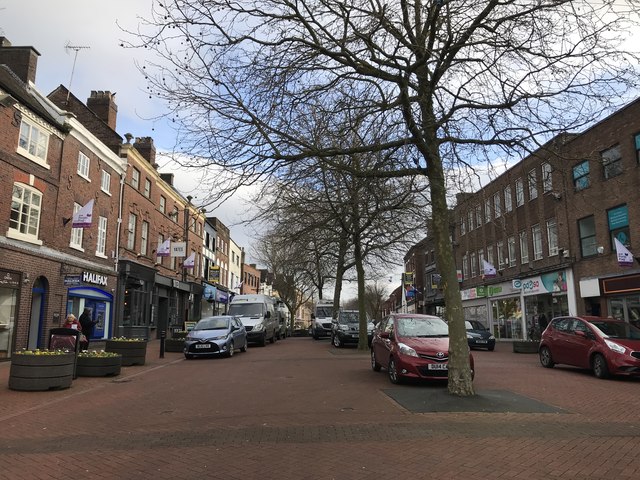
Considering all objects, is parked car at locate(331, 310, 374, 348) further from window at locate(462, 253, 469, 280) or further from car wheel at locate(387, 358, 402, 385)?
window at locate(462, 253, 469, 280)

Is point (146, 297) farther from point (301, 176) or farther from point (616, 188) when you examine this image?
point (616, 188)

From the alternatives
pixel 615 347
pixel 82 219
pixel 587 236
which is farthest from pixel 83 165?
pixel 587 236

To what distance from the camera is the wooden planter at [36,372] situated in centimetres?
1005

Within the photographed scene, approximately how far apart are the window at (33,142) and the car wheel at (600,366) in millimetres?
18175

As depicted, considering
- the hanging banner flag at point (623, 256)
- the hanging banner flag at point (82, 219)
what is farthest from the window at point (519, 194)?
the hanging banner flag at point (82, 219)

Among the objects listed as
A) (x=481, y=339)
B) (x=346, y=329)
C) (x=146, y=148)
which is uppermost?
(x=146, y=148)

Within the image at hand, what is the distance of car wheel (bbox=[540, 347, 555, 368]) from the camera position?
14.5 meters

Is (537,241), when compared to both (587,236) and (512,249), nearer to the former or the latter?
(512,249)

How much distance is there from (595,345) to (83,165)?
20.0m

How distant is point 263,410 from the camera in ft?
26.8

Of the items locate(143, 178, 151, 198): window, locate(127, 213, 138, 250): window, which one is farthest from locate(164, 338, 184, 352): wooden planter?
locate(143, 178, 151, 198): window

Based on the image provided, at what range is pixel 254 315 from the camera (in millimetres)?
24750

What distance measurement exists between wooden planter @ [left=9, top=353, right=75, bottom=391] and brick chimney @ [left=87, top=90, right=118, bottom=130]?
19.1 meters

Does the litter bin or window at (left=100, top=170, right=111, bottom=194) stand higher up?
window at (left=100, top=170, right=111, bottom=194)
